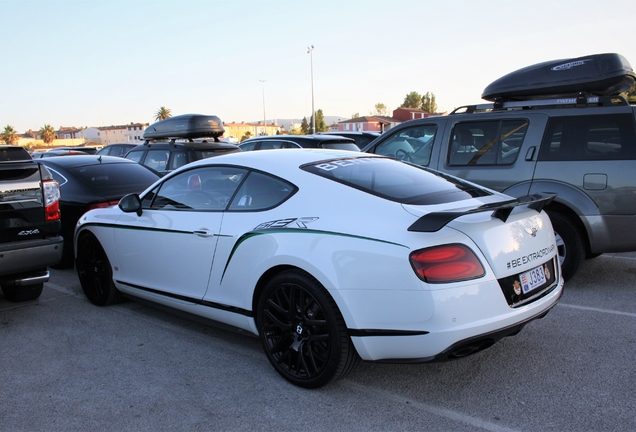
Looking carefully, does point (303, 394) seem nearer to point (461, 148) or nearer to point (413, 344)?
point (413, 344)

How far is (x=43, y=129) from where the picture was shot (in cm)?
11300

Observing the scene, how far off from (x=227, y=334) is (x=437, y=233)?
230cm

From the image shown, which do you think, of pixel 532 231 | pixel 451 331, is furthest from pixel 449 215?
pixel 532 231

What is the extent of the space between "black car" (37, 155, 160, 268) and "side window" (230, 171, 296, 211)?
3.19 m

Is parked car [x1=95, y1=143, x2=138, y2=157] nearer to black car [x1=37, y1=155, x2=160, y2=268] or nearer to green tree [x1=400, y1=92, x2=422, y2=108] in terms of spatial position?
black car [x1=37, y1=155, x2=160, y2=268]

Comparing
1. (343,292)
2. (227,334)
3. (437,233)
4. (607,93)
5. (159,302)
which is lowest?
(227,334)

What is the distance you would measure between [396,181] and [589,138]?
2741 mm

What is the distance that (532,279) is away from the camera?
10.9 feet

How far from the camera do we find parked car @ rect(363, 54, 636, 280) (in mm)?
5203

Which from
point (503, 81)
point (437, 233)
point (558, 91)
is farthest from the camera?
point (503, 81)

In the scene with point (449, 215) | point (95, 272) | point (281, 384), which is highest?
point (449, 215)

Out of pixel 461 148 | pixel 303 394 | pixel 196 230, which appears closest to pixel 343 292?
pixel 303 394

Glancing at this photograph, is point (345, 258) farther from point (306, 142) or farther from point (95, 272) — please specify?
point (306, 142)

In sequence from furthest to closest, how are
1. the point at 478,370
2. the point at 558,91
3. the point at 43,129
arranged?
1. the point at 43,129
2. the point at 558,91
3. the point at 478,370
